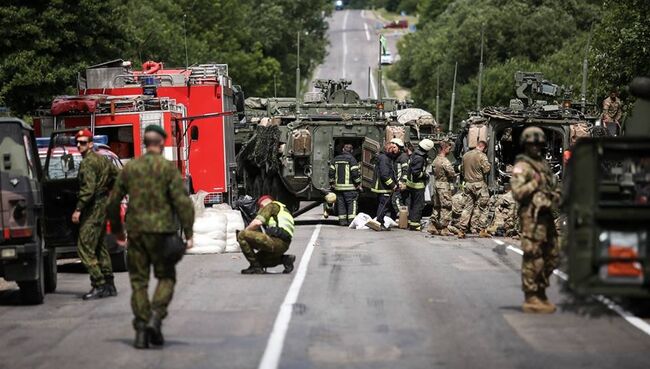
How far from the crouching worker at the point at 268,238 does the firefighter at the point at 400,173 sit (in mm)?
10030

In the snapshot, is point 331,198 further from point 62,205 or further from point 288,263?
point 62,205

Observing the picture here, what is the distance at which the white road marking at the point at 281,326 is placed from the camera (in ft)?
37.7

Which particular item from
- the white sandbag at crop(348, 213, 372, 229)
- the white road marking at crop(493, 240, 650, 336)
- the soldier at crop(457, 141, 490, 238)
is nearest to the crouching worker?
the white road marking at crop(493, 240, 650, 336)

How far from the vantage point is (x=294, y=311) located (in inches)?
563

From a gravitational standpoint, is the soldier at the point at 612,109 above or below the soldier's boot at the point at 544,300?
above

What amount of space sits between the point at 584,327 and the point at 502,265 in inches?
251

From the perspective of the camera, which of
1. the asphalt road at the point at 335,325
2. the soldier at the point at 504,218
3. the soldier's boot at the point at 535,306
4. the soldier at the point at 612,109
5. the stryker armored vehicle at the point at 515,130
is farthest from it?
the soldier at the point at 612,109

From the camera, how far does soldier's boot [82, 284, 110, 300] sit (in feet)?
53.2

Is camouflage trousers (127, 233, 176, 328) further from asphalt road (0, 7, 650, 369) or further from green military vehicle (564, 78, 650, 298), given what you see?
green military vehicle (564, 78, 650, 298)

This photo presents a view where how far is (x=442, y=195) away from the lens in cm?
2639

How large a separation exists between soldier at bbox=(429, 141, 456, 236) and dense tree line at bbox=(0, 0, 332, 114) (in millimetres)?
15131

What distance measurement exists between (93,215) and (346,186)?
1266 centimetres

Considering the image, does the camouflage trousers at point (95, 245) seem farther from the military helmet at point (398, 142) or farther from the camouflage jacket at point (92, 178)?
the military helmet at point (398, 142)

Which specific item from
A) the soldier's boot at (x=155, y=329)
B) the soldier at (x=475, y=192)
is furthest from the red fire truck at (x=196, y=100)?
the soldier's boot at (x=155, y=329)
